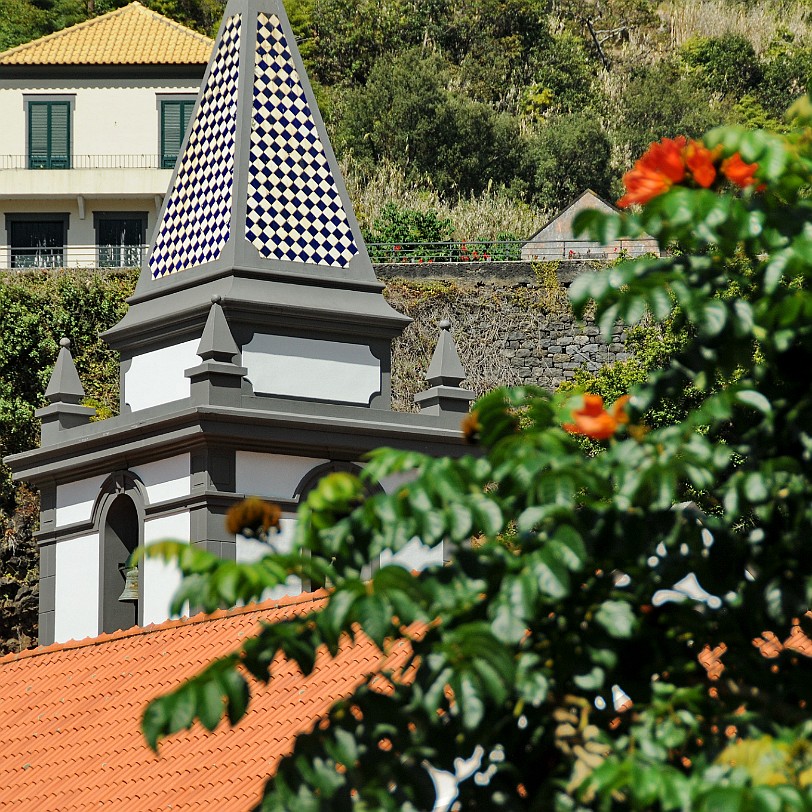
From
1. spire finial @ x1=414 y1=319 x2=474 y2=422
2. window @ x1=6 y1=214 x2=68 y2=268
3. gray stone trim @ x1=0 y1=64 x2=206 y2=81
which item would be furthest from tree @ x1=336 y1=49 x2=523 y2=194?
spire finial @ x1=414 y1=319 x2=474 y2=422

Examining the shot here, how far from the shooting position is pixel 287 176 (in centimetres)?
1702

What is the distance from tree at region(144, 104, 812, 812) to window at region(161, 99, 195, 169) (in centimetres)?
4296

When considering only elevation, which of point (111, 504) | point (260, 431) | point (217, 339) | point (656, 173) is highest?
point (656, 173)

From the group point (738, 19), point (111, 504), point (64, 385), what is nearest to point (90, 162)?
point (64, 385)

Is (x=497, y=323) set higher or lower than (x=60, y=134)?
lower

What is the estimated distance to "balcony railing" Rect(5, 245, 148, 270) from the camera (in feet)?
145

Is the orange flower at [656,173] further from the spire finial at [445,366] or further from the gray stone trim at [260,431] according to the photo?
the spire finial at [445,366]

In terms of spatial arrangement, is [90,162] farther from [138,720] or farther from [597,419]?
[597,419]

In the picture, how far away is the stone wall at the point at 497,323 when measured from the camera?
37.0 metres

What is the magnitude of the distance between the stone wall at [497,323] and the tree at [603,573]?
30.8m

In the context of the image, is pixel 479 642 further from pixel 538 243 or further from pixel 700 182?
pixel 538 243

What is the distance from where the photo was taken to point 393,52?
61531 millimetres

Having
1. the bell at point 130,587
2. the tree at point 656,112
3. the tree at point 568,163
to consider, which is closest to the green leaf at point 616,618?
the bell at point 130,587

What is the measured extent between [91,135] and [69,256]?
11.6 ft
